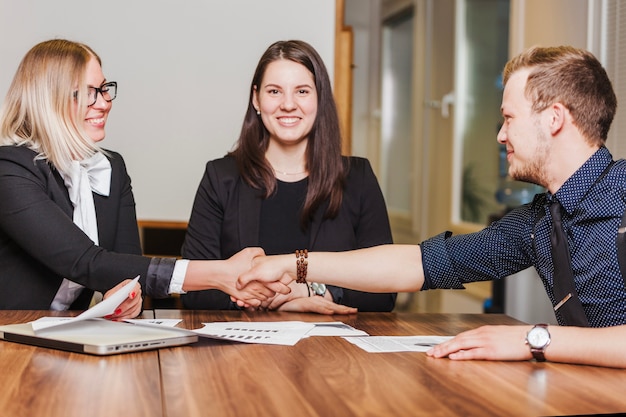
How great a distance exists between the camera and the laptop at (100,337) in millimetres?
1594

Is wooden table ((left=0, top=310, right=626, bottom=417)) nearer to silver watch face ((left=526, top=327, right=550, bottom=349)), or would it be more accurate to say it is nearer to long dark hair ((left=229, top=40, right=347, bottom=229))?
silver watch face ((left=526, top=327, right=550, bottom=349))

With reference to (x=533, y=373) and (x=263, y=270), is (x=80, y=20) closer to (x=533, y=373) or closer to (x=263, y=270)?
(x=263, y=270)

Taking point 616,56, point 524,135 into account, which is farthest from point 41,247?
point 616,56

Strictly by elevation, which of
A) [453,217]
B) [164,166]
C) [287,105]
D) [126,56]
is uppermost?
[126,56]

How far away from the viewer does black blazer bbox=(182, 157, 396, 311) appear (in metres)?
2.65

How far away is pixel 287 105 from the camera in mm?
2662

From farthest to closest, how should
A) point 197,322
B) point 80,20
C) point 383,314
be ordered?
point 80,20, point 383,314, point 197,322

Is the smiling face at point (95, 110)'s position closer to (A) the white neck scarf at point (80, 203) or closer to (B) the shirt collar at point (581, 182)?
(A) the white neck scarf at point (80, 203)

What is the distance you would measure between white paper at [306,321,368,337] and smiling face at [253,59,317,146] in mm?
860

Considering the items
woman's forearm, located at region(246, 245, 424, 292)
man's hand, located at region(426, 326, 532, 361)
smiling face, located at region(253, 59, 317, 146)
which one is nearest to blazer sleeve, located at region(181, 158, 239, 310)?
smiling face, located at region(253, 59, 317, 146)

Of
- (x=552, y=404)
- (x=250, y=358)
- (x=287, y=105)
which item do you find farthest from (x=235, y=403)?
(x=287, y=105)

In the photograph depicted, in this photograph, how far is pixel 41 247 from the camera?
2.23m

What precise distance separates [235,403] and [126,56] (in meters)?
2.61

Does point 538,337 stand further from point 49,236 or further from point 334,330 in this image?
point 49,236
